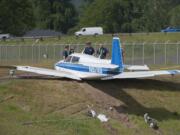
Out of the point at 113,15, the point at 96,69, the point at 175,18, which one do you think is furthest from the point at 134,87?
the point at 113,15

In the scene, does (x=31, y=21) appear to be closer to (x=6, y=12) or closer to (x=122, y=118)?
(x=6, y=12)

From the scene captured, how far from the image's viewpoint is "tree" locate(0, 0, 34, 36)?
91.2 m

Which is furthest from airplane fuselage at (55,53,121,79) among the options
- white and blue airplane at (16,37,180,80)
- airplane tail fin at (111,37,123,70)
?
airplane tail fin at (111,37,123,70)

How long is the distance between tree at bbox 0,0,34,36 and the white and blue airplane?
5334 cm

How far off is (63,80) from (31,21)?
59.9 m

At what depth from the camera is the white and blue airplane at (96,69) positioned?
3388cm

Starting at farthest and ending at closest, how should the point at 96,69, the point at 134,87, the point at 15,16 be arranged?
the point at 15,16 → the point at 134,87 → the point at 96,69

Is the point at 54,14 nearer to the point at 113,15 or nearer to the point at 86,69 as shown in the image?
the point at 113,15

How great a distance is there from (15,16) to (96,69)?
59.0 meters

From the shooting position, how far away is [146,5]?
149625mm

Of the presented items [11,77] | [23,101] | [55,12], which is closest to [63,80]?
[11,77]

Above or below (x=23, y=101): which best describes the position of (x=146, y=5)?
above

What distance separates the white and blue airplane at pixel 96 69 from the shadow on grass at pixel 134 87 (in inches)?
33.0

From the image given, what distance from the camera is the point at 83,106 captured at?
32062 mm
